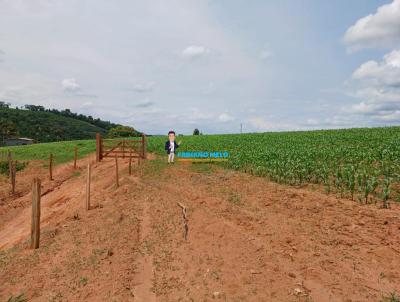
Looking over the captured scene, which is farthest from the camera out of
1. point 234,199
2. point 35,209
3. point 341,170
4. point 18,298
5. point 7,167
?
point 7,167

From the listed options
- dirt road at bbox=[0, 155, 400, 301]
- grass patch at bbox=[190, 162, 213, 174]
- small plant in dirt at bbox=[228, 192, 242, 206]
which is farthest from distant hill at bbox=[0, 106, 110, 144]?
small plant in dirt at bbox=[228, 192, 242, 206]

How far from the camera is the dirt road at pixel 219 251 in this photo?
7242mm

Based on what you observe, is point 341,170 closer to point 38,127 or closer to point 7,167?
point 7,167

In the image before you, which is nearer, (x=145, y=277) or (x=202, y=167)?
(x=145, y=277)

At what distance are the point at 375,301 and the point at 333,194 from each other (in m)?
5.96

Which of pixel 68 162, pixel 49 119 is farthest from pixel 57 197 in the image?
pixel 49 119

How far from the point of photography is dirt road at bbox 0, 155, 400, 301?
23.8ft

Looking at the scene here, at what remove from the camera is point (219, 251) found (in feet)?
30.2

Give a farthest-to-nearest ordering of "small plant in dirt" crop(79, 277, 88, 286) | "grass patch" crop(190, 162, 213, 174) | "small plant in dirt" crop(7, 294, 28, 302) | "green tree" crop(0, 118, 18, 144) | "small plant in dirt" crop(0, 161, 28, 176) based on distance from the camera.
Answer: "green tree" crop(0, 118, 18, 144) < "small plant in dirt" crop(0, 161, 28, 176) < "grass patch" crop(190, 162, 213, 174) < "small plant in dirt" crop(79, 277, 88, 286) < "small plant in dirt" crop(7, 294, 28, 302)

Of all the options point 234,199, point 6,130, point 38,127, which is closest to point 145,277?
point 234,199

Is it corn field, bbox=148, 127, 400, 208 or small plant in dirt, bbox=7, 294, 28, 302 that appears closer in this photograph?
small plant in dirt, bbox=7, 294, 28, 302

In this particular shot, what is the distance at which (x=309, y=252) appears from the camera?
27.0 feet

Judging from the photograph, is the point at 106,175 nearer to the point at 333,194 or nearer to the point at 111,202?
the point at 111,202

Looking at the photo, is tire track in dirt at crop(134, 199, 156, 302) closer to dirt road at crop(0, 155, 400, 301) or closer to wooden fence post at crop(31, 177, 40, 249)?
dirt road at crop(0, 155, 400, 301)
